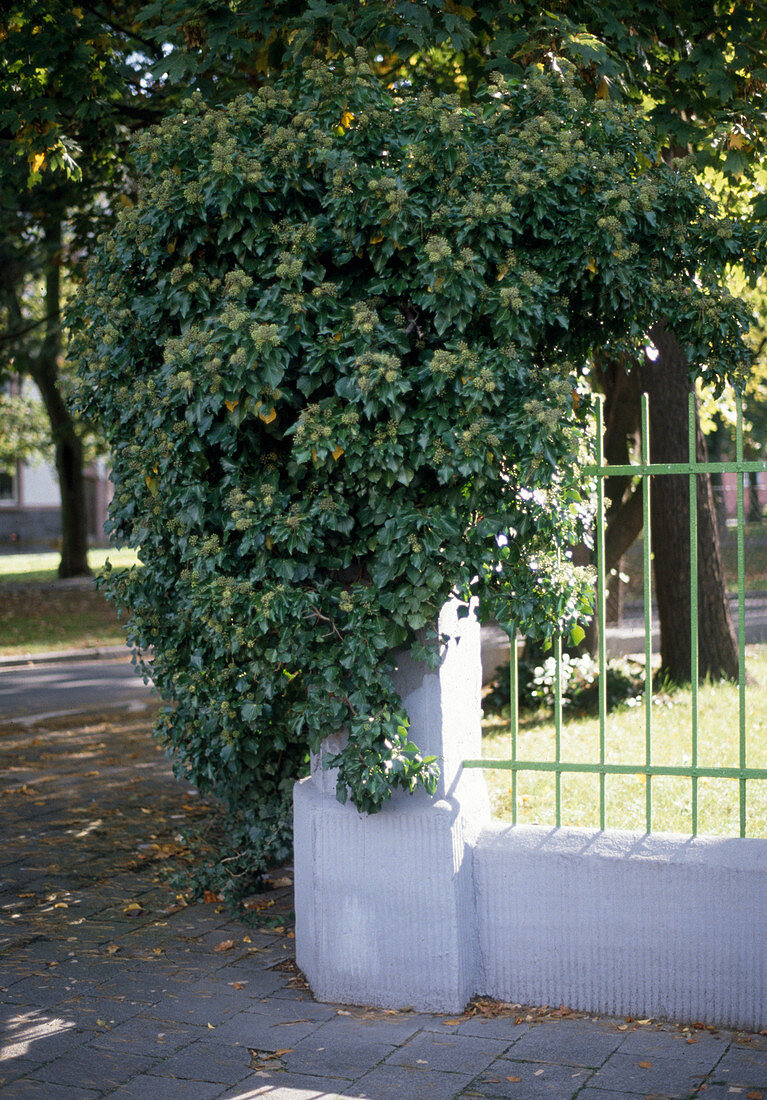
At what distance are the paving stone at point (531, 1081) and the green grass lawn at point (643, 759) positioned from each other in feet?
3.77

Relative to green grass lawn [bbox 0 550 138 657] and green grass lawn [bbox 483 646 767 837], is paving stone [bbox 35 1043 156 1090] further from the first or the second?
green grass lawn [bbox 0 550 138 657]

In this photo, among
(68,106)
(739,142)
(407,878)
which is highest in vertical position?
(68,106)

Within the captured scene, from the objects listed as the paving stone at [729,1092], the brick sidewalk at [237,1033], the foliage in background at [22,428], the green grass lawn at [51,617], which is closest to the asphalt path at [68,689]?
the green grass lawn at [51,617]

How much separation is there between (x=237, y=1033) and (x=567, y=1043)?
3.79 feet

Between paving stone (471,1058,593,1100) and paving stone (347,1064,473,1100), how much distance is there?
0.08 meters

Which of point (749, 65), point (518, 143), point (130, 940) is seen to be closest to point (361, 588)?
point (518, 143)

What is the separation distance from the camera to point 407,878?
13.3 ft

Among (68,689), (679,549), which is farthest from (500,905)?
(68,689)

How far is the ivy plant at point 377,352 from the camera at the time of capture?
370 cm

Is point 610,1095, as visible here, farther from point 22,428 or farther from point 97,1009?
point 22,428

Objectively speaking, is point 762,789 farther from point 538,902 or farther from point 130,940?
point 130,940

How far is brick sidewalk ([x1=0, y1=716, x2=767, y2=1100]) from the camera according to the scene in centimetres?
340

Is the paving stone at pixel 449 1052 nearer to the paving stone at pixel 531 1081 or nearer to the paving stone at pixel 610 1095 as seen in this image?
the paving stone at pixel 531 1081

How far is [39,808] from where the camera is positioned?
7262 mm
